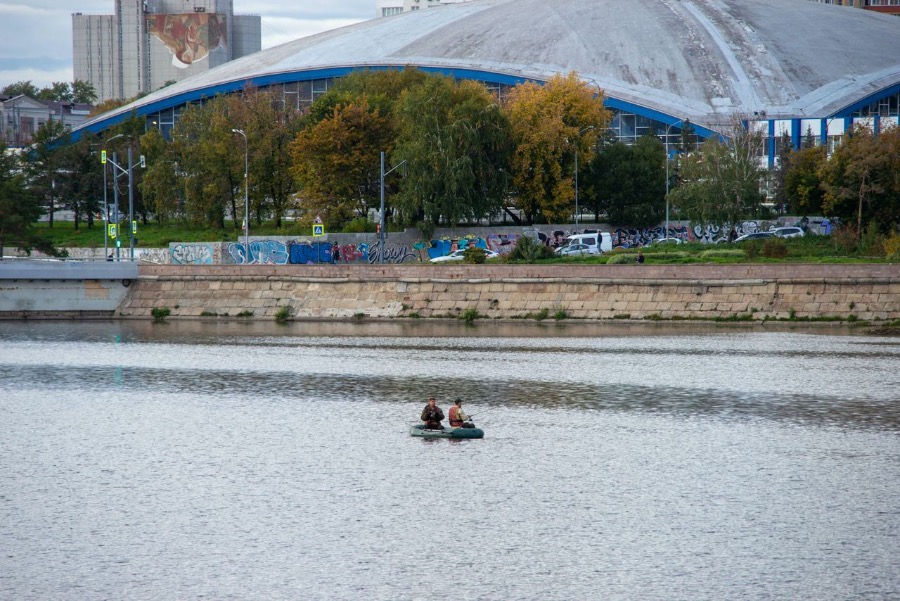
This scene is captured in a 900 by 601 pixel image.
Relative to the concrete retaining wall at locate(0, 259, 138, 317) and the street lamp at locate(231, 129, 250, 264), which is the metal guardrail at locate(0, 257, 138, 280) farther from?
the street lamp at locate(231, 129, 250, 264)

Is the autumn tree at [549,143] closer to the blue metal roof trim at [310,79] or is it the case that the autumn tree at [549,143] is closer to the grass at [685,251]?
the grass at [685,251]

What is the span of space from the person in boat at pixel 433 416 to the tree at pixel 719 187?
3071 centimetres

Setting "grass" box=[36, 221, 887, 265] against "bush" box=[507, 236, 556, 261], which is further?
"bush" box=[507, 236, 556, 261]

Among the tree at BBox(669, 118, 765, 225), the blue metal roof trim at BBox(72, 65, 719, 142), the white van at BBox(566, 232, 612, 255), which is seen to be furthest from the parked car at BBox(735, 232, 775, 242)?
the blue metal roof trim at BBox(72, 65, 719, 142)

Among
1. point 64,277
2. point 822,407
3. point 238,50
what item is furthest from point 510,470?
point 238,50

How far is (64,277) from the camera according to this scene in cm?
4838

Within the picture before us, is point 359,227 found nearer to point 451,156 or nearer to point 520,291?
point 451,156

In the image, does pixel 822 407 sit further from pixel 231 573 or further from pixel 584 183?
pixel 584 183

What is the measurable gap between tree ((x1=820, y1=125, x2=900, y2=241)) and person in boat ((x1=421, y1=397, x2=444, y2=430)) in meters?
28.0

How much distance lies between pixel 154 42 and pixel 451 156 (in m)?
121

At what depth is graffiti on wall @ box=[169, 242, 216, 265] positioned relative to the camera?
55562mm

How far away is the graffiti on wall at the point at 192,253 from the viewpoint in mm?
55562

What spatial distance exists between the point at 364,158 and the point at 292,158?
19.1 ft

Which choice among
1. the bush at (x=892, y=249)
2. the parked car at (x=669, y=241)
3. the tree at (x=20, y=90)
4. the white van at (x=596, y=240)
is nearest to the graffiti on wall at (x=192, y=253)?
the white van at (x=596, y=240)
